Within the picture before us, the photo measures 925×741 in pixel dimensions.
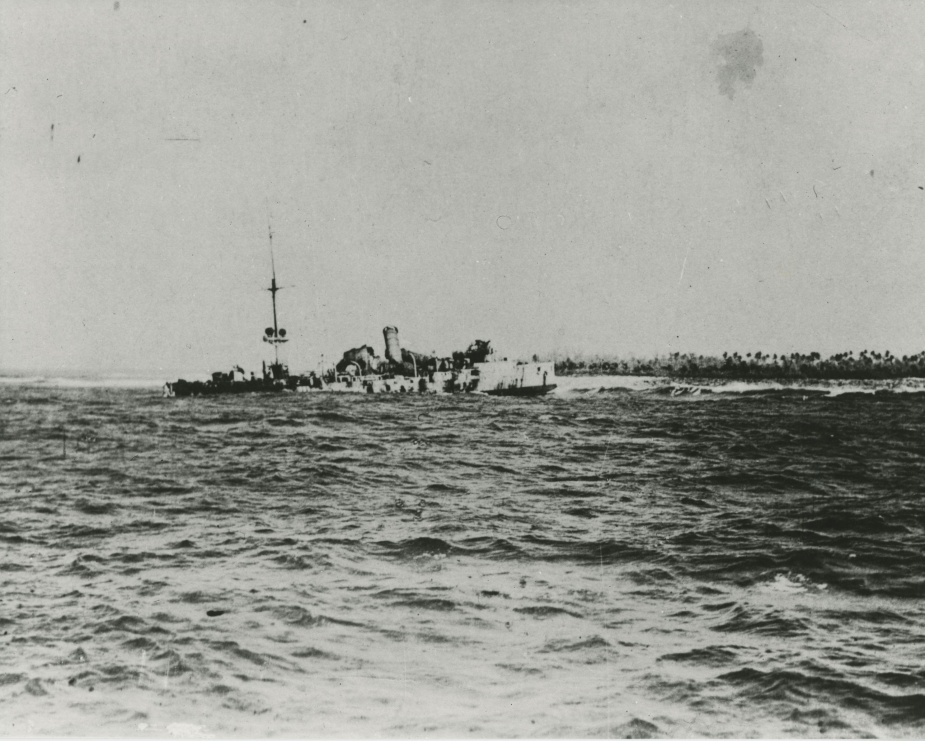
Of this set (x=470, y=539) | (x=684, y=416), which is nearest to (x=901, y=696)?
(x=470, y=539)

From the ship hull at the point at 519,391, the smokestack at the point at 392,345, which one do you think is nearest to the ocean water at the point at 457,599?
the ship hull at the point at 519,391

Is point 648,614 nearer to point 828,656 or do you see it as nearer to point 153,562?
point 828,656

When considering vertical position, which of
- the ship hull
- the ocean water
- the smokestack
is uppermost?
the smokestack

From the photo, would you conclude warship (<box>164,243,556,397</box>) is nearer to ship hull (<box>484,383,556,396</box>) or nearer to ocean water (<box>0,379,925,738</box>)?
ship hull (<box>484,383,556,396</box>)

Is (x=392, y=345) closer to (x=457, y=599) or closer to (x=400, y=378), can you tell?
(x=400, y=378)

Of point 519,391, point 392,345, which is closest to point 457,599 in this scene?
point 519,391

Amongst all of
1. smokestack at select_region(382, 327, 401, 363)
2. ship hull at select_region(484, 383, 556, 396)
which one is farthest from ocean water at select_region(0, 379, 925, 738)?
smokestack at select_region(382, 327, 401, 363)
